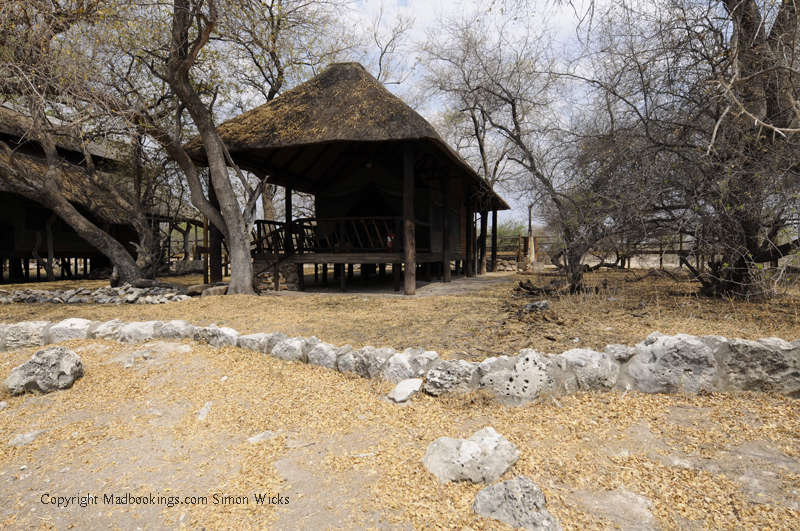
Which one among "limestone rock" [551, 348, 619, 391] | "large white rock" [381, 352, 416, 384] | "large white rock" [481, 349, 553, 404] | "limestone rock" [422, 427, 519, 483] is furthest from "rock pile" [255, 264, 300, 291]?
"limestone rock" [422, 427, 519, 483]

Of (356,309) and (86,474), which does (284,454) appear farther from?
(356,309)

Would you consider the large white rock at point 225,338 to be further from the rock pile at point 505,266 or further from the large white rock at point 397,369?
the rock pile at point 505,266

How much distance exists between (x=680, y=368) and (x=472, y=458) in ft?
6.67

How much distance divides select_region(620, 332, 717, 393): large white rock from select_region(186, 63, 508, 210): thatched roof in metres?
6.26

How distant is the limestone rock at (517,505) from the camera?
1844 millimetres

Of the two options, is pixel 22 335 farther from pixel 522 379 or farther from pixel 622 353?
pixel 622 353

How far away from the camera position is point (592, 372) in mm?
3291

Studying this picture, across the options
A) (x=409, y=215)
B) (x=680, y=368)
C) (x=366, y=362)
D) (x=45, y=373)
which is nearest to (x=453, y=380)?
(x=366, y=362)

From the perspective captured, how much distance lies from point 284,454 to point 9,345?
15.2ft

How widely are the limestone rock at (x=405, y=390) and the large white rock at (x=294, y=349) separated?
4.06 ft

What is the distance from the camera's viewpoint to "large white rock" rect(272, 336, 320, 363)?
167 inches

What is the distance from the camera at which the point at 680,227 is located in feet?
18.1

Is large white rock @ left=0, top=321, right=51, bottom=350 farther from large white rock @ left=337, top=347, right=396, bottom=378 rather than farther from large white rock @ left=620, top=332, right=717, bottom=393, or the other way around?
large white rock @ left=620, top=332, right=717, bottom=393

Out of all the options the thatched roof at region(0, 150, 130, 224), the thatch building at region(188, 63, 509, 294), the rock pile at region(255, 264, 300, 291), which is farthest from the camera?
the thatched roof at region(0, 150, 130, 224)
